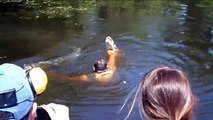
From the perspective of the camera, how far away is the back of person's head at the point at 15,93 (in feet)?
5.26

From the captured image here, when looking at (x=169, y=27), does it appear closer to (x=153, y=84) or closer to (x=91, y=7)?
(x=91, y=7)

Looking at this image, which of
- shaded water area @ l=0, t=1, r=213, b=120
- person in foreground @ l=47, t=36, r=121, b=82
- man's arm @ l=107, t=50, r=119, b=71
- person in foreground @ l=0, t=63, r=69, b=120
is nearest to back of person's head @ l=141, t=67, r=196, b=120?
person in foreground @ l=0, t=63, r=69, b=120

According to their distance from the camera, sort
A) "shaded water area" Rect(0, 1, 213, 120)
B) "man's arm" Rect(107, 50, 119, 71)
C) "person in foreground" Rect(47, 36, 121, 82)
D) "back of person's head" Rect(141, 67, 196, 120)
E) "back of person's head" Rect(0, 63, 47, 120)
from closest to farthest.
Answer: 1. "back of person's head" Rect(0, 63, 47, 120)
2. "back of person's head" Rect(141, 67, 196, 120)
3. "shaded water area" Rect(0, 1, 213, 120)
4. "person in foreground" Rect(47, 36, 121, 82)
5. "man's arm" Rect(107, 50, 119, 71)

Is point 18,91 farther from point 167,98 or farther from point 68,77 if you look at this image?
point 68,77

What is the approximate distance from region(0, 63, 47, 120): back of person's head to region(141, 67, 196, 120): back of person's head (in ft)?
1.55

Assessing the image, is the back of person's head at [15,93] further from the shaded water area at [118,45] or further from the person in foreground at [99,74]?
the person in foreground at [99,74]

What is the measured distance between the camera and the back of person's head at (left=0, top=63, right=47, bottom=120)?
1604 mm

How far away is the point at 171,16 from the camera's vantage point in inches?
493

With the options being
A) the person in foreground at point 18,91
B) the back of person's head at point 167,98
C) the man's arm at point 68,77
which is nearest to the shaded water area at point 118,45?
the man's arm at point 68,77

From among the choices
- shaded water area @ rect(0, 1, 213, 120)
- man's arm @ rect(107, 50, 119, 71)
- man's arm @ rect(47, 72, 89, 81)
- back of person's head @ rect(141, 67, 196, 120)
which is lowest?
shaded water area @ rect(0, 1, 213, 120)

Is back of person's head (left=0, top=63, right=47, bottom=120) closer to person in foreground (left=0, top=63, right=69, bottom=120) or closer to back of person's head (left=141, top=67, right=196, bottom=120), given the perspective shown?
person in foreground (left=0, top=63, right=69, bottom=120)

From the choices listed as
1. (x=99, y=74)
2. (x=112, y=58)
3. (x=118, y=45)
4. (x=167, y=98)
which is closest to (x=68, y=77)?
(x=99, y=74)

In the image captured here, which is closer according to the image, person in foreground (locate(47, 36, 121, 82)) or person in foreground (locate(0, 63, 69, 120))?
person in foreground (locate(0, 63, 69, 120))

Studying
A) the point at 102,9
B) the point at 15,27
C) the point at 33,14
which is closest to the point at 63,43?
the point at 15,27
